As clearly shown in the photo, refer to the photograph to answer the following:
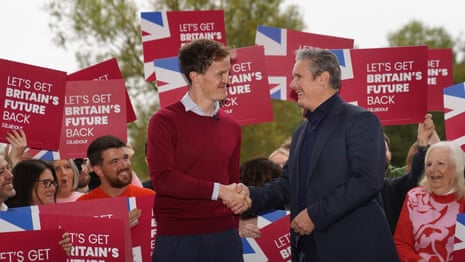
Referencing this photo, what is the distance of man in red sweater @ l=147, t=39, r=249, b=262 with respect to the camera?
618 cm

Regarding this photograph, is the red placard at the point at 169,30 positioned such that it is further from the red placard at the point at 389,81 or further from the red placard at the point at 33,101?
the red placard at the point at 389,81

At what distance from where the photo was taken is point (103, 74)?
8984 mm

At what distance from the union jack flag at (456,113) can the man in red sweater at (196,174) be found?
260 centimetres

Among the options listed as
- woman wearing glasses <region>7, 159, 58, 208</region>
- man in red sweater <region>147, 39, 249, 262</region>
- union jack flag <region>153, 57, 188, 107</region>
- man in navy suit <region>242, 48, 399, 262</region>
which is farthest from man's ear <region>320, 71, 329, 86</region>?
woman wearing glasses <region>7, 159, 58, 208</region>

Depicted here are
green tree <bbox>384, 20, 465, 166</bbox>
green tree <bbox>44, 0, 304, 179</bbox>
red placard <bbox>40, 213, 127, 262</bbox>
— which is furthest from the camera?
green tree <bbox>384, 20, 465, 166</bbox>

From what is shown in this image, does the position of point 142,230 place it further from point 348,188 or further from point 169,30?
point 169,30

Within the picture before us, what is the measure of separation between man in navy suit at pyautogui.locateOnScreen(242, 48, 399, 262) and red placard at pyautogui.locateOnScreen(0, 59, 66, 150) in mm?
2569

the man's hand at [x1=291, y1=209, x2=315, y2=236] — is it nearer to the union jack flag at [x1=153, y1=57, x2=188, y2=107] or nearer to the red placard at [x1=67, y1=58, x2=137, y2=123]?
the union jack flag at [x1=153, y1=57, x2=188, y2=107]

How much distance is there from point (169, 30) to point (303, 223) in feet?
11.1

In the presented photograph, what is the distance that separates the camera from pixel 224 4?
30906 mm

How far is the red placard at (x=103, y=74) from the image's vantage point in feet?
29.3

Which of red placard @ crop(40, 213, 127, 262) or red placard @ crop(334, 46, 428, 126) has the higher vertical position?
red placard @ crop(334, 46, 428, 126)

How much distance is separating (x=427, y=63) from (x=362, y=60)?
59 cm

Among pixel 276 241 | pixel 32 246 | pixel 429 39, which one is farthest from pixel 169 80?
pixel 429 39
